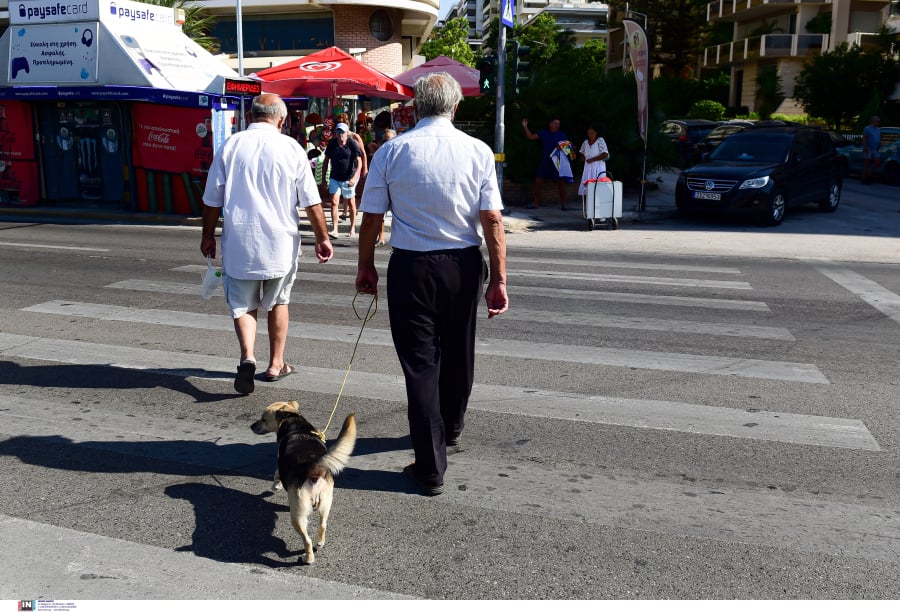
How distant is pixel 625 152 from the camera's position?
1981 centimetres

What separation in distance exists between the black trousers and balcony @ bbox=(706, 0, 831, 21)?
55.9m

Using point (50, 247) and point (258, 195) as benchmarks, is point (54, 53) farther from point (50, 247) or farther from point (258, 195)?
point (258, 195)

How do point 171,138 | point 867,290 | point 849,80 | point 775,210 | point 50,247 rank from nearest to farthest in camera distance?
point 867,290 < point 50,247 < point 775,210 < point 171,138 < point 849,80

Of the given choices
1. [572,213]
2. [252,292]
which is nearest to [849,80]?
[572,213]

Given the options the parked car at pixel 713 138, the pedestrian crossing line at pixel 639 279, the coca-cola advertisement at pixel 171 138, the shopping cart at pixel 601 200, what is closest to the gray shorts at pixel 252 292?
the pedestrian crossing line at pixel 639 279

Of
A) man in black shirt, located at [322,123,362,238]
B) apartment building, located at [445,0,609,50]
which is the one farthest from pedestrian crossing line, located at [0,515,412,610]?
apartment building, located at [445,0,609,50]

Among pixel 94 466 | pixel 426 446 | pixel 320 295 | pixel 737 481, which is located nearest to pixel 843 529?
pixel 737 481

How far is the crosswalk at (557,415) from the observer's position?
3865mm

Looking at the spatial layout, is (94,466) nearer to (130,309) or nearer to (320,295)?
(130,309)

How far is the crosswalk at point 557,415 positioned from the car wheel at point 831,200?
9334mm

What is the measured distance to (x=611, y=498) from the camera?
4164 mm

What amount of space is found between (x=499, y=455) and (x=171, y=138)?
554 inches

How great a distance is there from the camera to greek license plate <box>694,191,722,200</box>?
16.0 m
